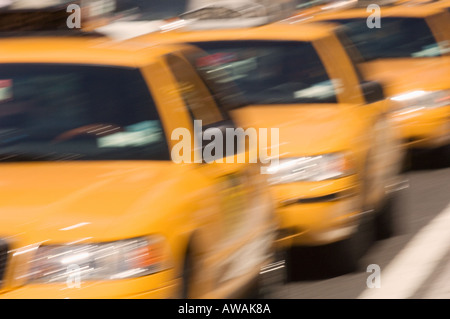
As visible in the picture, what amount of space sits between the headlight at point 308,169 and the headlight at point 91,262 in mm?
3444

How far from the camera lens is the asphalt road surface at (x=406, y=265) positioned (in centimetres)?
788

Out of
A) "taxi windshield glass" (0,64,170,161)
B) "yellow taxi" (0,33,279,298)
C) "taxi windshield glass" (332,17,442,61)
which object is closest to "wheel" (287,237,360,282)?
"yellow taxi" (0,33,279,298)

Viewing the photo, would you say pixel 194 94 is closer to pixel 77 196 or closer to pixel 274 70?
pixel 77 196

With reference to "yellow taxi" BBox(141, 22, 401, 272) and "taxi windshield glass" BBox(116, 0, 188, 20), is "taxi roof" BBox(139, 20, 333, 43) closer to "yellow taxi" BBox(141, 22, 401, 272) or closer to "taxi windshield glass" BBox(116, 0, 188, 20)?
"yellow taxi" BBox(141, 22, 401, 272)

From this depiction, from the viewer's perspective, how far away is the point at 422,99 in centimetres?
1344

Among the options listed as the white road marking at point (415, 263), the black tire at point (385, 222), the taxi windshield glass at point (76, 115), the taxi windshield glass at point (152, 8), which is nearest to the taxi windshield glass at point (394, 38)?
the taxi windshield glass at point (152, 8)

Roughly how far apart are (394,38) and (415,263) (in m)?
6.79

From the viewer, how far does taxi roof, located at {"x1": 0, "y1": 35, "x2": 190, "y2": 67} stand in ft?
22.1

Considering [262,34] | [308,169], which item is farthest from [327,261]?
[262,34]

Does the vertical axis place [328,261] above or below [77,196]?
below

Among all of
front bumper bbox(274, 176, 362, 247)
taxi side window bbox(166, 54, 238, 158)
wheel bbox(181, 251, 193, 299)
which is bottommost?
front bumper bbox(274, 176, 362, 247)

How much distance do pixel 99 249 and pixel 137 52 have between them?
6.04 feet

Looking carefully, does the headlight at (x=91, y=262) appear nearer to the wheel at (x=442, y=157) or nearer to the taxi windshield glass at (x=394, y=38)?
the wheel at (x=442, y=157)

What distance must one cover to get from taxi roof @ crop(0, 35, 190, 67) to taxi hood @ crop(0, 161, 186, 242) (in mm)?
783
